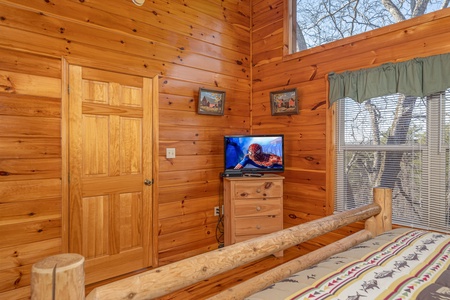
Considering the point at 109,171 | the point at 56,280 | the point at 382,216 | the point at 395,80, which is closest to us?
the point at 56,280

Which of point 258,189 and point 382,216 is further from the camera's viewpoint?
point 258,189

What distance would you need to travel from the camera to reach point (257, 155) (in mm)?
3229

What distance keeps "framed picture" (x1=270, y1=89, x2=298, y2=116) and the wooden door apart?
1.50 m

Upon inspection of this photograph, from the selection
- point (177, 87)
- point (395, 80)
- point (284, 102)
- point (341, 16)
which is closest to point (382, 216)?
point (395, 80)

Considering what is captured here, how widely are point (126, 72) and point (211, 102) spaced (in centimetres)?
103

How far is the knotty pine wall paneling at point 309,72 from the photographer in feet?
8.10

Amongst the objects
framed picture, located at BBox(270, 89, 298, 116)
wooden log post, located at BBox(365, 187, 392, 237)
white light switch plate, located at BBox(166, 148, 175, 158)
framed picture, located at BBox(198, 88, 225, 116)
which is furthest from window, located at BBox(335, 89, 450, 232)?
white light switch plate, located at BBox(166, 148, 175, 158)

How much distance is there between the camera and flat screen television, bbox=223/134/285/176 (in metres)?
3.21

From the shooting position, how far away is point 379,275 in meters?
1.19

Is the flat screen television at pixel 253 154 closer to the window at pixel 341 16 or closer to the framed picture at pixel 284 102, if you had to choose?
the framed picture at pixel 284 102

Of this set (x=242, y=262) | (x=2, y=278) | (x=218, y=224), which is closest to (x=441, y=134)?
(x=242, y=262)

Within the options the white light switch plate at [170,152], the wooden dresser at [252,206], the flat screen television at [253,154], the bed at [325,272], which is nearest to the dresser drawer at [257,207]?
the wooden dresser at [252,206]

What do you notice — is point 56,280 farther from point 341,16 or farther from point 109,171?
point 341,16

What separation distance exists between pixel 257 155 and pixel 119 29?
192 centimetres
